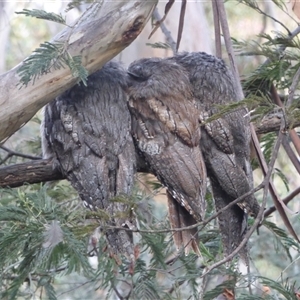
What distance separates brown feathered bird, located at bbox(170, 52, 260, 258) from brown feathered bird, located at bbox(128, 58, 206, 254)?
62mm

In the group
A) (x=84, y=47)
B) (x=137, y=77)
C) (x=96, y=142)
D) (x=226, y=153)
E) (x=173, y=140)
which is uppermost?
(x=84, y=47)

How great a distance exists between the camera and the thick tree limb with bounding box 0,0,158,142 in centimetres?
242

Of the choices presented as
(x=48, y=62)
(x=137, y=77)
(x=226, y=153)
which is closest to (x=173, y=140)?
(x=226, y=153)

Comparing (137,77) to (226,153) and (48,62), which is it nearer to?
(226,153)

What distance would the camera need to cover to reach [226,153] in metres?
2.62

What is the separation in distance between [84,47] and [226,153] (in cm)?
68

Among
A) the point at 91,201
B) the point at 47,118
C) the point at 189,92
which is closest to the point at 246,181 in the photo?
the point at 189,92

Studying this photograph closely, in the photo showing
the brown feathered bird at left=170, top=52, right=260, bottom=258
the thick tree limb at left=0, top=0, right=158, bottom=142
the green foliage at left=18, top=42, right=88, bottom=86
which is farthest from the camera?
the brown feathered bird at left=170, top=52, right=260, bottom=258

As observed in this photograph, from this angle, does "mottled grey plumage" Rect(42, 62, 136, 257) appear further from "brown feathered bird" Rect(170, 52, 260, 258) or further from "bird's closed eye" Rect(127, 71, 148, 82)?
"brown feathered bird" Rect(170, 52, 260, 258)

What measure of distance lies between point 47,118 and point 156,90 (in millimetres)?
447

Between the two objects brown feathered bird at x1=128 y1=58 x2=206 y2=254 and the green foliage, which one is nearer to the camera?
the green foliage

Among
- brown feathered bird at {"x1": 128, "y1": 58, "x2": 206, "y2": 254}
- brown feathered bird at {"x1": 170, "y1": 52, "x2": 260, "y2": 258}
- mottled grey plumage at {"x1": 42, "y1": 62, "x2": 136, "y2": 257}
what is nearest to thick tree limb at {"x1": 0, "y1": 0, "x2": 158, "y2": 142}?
mottled grey plumage at {"x1": 42, "y1": 62, "x2": 136, "y2": 257}

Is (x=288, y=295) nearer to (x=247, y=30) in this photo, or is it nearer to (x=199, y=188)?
(x=199, y=188)

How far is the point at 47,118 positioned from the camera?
267cm
